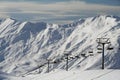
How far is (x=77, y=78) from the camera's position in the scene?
85438mm

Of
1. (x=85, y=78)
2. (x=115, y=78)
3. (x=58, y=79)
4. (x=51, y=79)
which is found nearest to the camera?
(x=115, y=78)

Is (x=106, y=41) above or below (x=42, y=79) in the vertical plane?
above

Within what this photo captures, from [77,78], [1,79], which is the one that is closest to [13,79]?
[1,79]

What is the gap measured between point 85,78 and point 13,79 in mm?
64272

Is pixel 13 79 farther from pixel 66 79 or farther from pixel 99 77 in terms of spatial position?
pixel 99 77

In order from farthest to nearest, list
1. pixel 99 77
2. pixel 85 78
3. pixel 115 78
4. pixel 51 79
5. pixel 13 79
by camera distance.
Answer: pixel 13 79, pixel 51 79, pixel 85 78, pixel 99 77, pixel 115 78

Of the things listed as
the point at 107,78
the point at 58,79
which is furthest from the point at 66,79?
the point at 107,78

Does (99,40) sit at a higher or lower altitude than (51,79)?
higher

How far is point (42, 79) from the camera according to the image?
109 m

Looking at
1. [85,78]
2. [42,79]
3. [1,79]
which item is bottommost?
[1,79]

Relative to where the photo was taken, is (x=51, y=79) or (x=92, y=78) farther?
(x=51, y=79)

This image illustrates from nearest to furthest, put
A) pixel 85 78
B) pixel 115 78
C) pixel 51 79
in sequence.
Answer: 1. pixel 115 78
2. pixel 85 78
3. pixel 51 79

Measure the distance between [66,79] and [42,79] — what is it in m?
18.9

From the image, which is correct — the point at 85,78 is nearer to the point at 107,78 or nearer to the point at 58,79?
the point at 107,78
